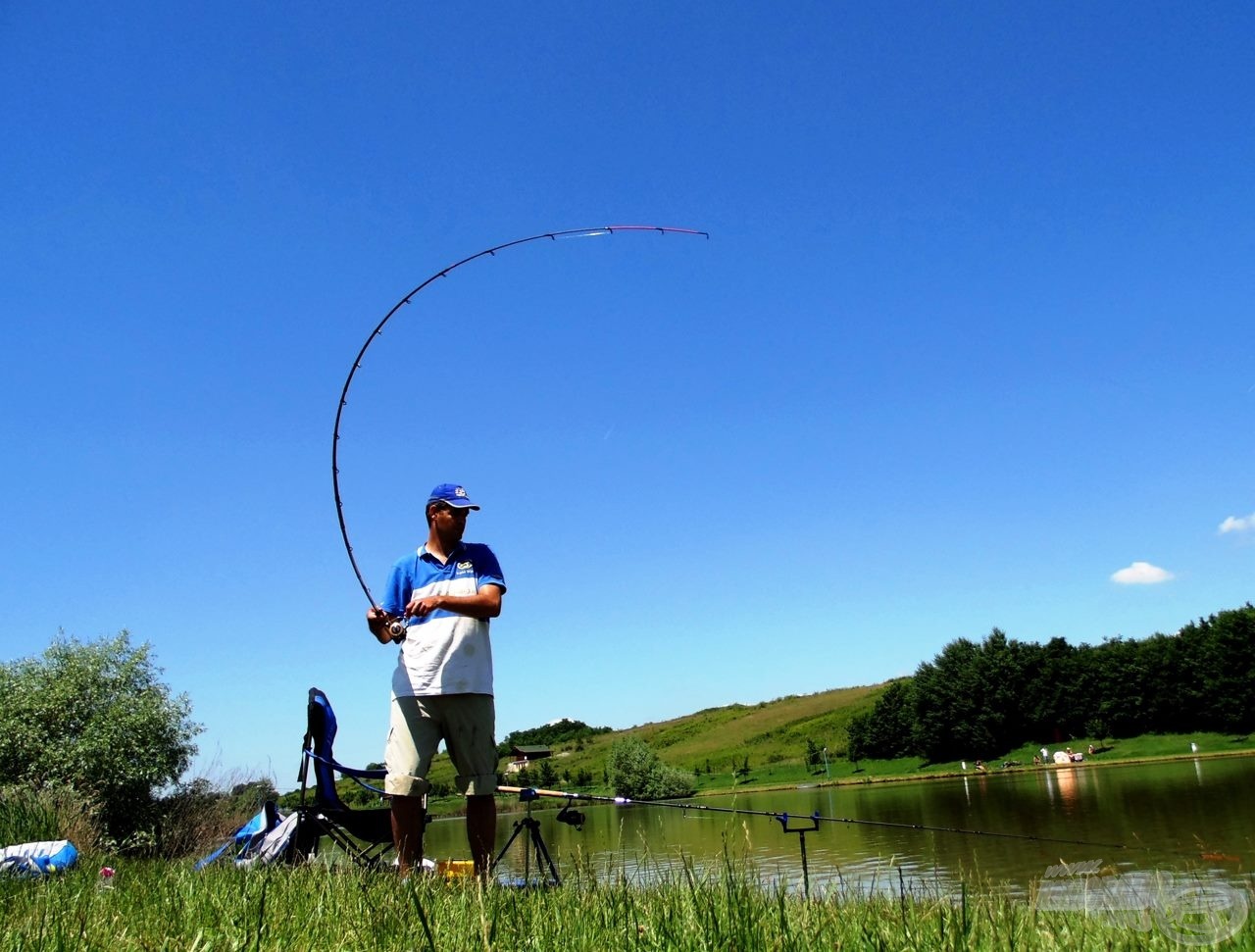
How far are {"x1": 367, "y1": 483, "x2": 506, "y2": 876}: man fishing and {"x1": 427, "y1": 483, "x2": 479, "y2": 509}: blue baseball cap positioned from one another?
450 millimetres

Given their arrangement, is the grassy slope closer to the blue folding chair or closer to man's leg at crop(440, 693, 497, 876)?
the blue folding chair

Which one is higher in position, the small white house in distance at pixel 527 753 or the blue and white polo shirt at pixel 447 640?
the blue and white polo shirt at pixel 447 640

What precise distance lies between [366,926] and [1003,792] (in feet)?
130

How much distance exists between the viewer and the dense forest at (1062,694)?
55.1 metres

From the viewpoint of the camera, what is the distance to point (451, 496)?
5.25 meters

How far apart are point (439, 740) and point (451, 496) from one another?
56.4 inches

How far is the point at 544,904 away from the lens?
2.82 meters

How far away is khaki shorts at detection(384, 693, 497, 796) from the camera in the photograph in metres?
4.84

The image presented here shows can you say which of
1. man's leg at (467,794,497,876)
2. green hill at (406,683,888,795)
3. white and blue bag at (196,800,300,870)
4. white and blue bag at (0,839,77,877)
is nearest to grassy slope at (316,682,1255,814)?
green hill at (406,683,888,795)

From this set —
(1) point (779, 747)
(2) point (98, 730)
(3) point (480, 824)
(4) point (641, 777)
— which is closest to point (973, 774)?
(4) point (641, 777)

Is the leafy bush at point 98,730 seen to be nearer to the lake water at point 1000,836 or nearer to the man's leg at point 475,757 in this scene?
the lake water at point 1000,836

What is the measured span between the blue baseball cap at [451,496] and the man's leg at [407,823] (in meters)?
1.68

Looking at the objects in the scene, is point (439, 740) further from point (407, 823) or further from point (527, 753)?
point (527, 753)

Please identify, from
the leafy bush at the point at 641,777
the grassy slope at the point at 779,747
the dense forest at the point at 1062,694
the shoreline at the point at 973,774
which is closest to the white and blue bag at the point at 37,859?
the grassy slope at the point at 779,747
